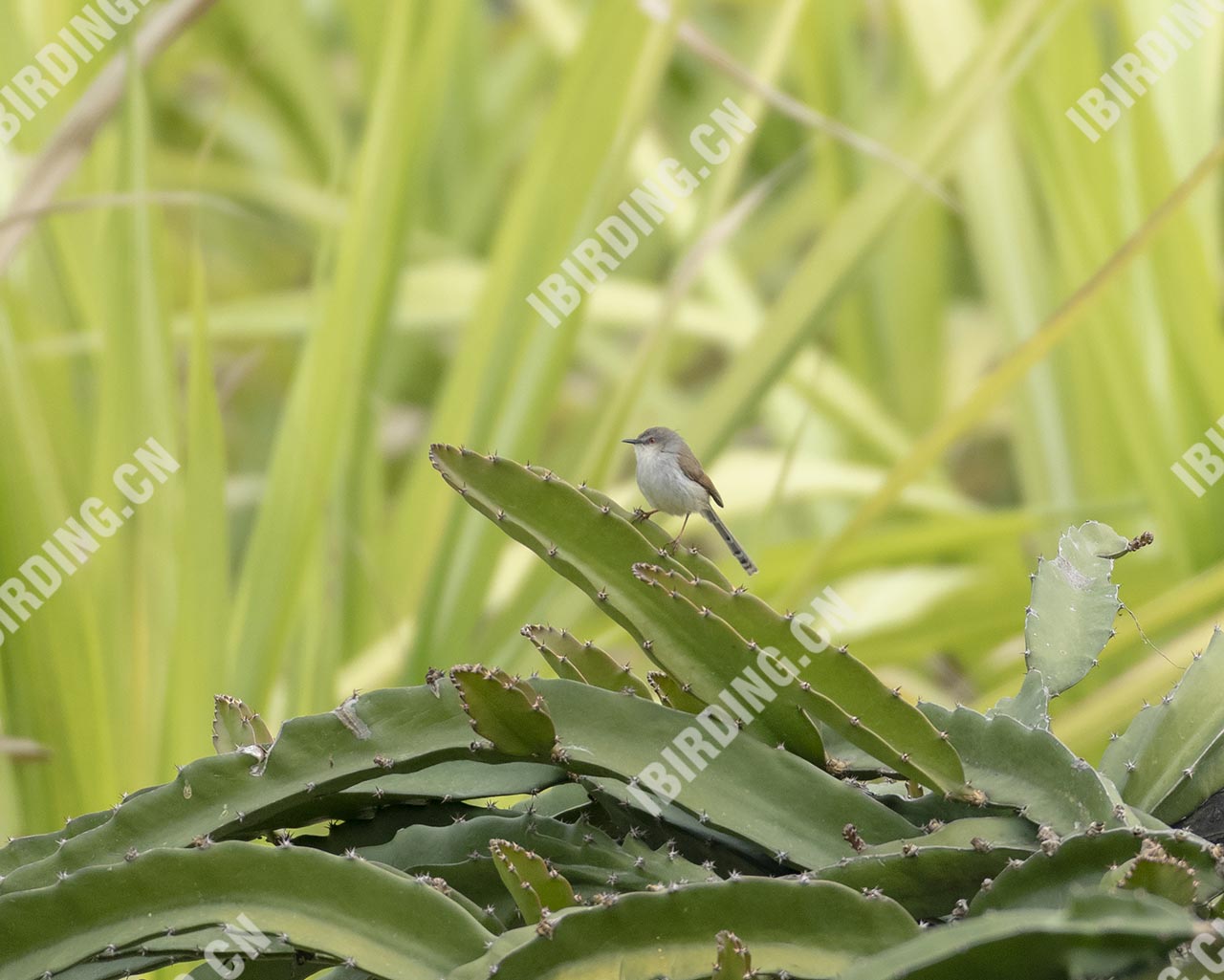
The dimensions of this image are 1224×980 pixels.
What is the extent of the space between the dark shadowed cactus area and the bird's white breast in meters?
0.63

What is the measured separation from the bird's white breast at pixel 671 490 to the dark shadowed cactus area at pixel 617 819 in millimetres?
627

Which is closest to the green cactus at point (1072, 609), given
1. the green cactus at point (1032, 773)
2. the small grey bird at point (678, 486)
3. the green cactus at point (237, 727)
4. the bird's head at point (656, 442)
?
the green cactus at point (1032, 773)

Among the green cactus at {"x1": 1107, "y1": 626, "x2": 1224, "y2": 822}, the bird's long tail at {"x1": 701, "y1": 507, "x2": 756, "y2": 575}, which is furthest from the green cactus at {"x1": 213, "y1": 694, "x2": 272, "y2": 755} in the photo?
the green cactus at {"x1": 1107, "y1": 626, "x2": 1224, "y2": 822}

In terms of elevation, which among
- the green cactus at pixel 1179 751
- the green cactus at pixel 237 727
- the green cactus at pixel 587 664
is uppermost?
the green cactus at pixel 237 727

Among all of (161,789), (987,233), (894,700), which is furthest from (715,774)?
(987,233)

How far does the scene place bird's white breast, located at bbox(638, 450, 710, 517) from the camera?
1891 mm

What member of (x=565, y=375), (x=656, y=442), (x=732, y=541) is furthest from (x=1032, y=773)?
(x=565, y=375)

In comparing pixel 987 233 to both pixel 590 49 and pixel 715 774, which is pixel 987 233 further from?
pixel 715 774

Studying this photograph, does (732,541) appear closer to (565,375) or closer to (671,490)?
(671,490)

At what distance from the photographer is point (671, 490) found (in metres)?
1.89

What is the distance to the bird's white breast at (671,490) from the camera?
6.20 feet

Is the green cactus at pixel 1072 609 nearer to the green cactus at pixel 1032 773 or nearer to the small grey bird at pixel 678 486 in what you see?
the green cactus at pixel 1032 773

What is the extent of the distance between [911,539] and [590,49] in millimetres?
1277

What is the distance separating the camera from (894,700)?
1.15 meters
